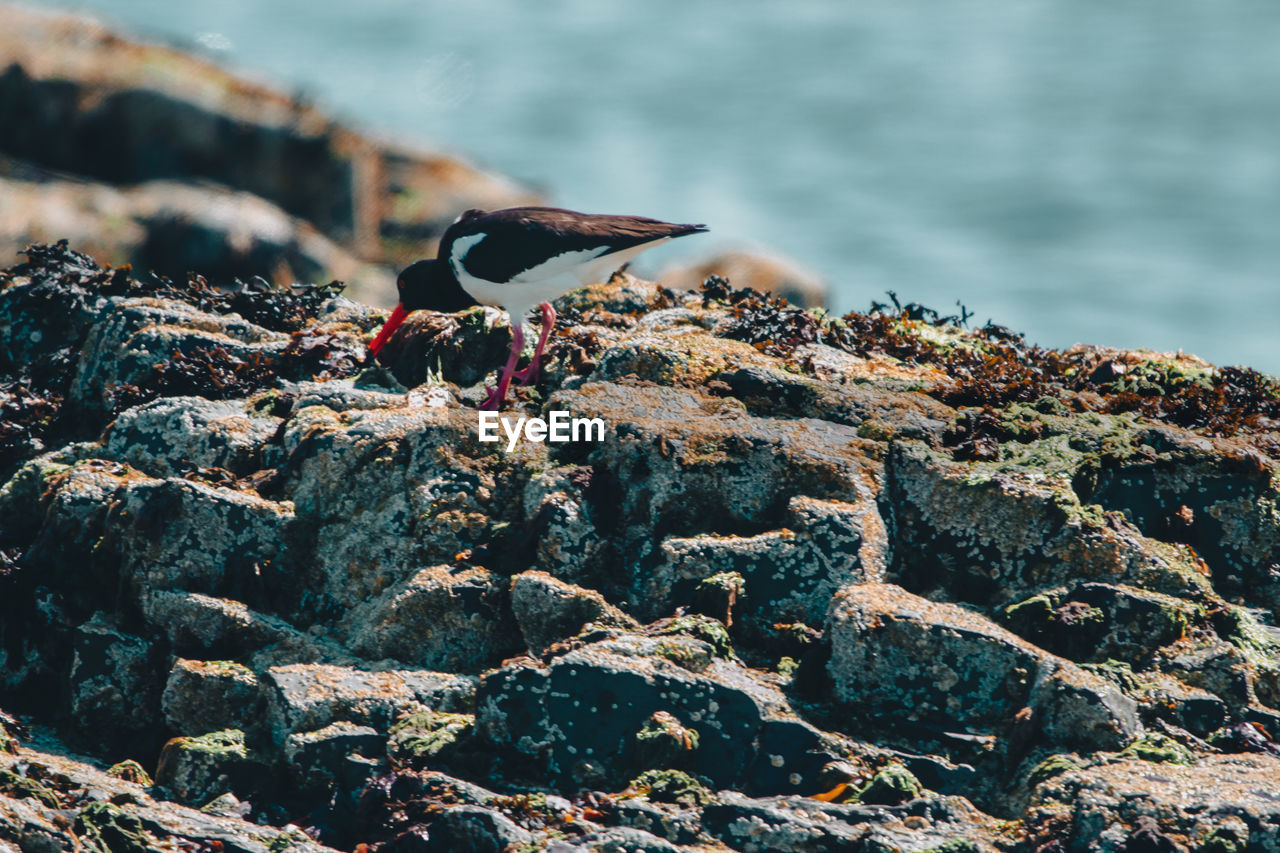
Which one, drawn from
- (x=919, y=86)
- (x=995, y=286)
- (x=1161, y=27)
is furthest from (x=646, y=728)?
(x=1161, y=27)

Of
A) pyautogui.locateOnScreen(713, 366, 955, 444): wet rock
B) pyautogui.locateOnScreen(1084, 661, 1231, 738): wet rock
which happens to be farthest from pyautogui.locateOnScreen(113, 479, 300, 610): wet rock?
pyautogui.locateOnScreen(1084, 661, 1231, 738): wet rock

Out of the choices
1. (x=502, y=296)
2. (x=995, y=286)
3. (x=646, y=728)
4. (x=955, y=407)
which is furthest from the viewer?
(x=995, y=286)

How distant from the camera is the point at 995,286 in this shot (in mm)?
34000

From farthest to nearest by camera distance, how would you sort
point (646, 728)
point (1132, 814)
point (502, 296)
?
point (502, 296) < point (646, 728) < point (1132, 814)

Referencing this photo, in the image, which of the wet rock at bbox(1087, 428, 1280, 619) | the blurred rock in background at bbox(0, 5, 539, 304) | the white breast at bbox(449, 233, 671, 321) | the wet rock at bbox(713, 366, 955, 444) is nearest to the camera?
the wet rock at bbox(1087, 428, 1280, 619)

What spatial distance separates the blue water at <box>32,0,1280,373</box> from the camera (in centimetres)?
3447

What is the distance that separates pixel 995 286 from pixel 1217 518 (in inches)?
1113

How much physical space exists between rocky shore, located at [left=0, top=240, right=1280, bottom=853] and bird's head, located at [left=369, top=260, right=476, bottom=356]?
188 millimetres

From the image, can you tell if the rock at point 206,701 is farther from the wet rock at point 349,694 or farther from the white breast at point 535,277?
the white breast at point 535,277

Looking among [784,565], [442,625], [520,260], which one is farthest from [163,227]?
[784,565]

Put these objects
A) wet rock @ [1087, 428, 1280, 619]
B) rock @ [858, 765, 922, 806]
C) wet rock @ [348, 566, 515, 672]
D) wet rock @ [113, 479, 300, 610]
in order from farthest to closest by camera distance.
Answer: wet rock @ [1087, 428, 1280, 619] → wet rock @ [113, 479, 300, 610] → wet rock @ [348, 566, 515, 672] → rock @ [858, 765, 922, 806]

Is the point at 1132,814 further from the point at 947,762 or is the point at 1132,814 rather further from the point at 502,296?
the point at 502,296

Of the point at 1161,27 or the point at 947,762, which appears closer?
the point at 947,762

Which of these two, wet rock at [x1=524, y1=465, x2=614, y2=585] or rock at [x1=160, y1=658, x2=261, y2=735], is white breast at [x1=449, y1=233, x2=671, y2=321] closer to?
wet rock at [x1=524, y1=465, x2=614, y2=585]
